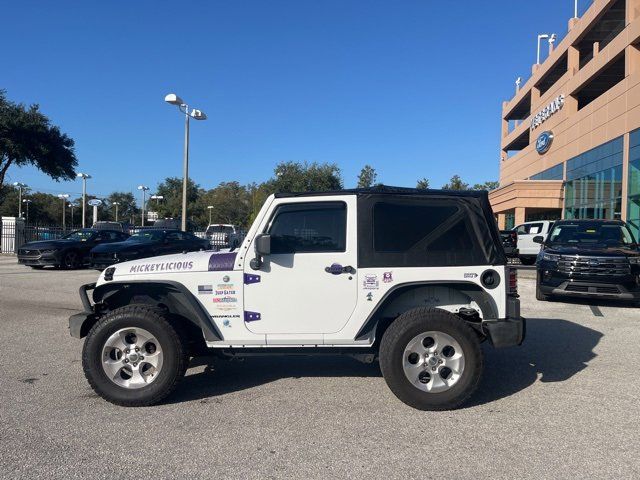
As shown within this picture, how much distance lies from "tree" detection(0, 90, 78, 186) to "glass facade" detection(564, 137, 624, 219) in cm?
3089

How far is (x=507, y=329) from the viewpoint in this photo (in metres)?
4.48

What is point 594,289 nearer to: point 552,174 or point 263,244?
point 263,244

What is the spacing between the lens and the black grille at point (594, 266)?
9.57m

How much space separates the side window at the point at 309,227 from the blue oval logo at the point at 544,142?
1464 inches

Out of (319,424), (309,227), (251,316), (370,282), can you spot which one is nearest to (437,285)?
(370,282)

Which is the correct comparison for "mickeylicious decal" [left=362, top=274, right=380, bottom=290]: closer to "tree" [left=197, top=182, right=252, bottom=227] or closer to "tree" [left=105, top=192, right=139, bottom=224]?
"tree" [left=197, top=182, right=252, bottom=227]

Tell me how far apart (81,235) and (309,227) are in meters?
15.9

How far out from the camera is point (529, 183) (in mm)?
35562

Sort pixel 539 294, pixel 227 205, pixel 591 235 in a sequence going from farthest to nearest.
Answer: pixel 227 205, pixel 591 235, pixel 539 294

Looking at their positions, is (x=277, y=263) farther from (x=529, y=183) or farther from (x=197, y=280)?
(x=529, y=183)

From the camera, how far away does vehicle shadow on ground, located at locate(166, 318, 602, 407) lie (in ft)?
16.2

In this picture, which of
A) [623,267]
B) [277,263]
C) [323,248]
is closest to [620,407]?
[323,248]

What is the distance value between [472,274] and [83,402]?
12.2ft

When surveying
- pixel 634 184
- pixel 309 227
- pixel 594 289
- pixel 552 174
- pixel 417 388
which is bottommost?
pixel 417 388
